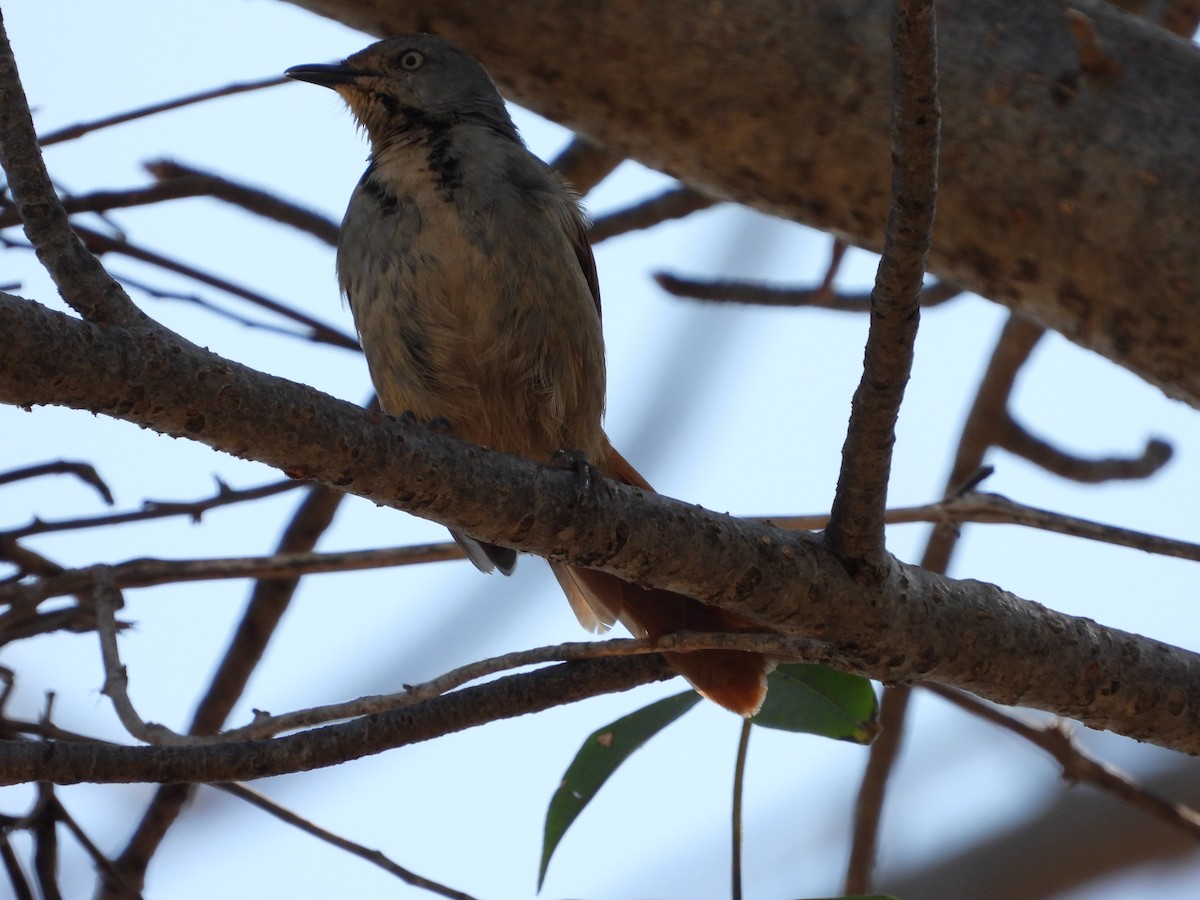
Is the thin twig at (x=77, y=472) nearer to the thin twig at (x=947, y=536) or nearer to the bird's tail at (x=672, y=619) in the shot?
the bird's tail at (x=672, y=619)

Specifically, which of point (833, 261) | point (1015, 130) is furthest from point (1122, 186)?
point (833, 261)

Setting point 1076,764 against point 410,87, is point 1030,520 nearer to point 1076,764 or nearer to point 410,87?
point 1076,764

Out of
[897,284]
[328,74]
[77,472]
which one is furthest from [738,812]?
[328,74]

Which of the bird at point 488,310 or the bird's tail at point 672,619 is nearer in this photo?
the bird's tail at point 672,619

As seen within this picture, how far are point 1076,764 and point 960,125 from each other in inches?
57.6

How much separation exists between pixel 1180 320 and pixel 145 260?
7.70 ft

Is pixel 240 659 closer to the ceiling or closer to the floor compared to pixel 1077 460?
closer to the floor

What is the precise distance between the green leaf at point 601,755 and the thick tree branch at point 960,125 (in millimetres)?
1093

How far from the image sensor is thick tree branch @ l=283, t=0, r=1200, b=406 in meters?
2.65

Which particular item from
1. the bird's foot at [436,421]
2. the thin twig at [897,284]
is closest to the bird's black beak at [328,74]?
the bird's foot at [436,421]

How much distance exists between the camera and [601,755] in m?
2.76

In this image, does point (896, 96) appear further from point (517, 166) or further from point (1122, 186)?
point (517, 166)

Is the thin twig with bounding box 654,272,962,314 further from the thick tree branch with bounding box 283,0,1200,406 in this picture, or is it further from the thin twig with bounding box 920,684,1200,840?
the thin twig with bounding box 920,684,1200,840

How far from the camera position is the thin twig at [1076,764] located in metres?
2.99
